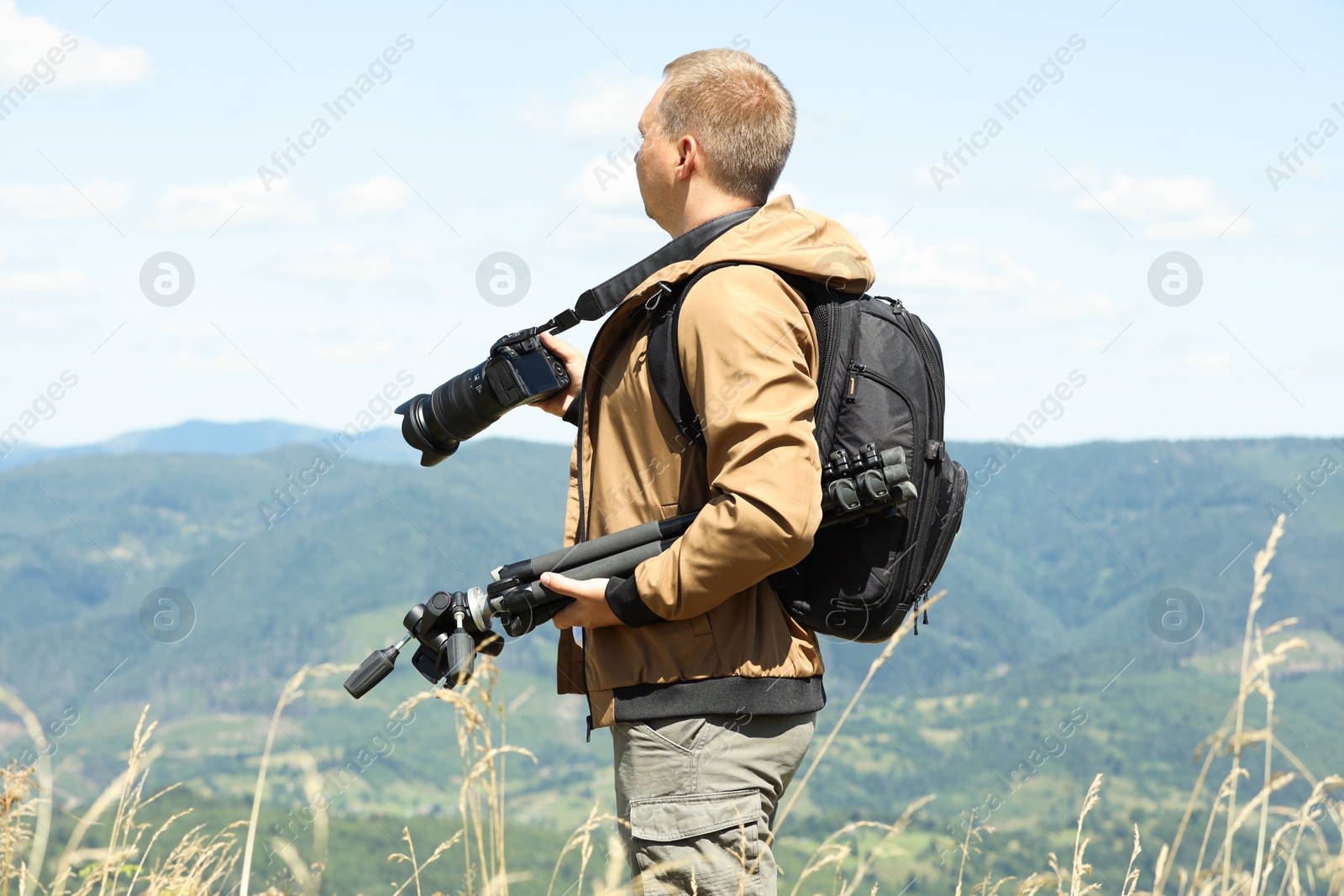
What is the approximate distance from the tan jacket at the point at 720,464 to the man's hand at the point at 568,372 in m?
0.39

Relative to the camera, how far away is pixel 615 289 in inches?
88.1

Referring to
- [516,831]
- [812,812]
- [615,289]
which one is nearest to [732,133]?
[615,289]

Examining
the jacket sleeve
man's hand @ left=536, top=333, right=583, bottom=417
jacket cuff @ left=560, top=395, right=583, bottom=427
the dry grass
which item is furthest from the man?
man's hand @ left=536, top=333, right=583, bottom=417

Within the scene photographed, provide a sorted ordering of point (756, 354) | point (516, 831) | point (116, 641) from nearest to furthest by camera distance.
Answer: point (756, 354)
point (516, 831)
point (116, 641)

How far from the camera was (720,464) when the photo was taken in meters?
1.99

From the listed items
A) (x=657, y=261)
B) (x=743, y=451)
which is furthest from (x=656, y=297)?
(x=743, y=451)

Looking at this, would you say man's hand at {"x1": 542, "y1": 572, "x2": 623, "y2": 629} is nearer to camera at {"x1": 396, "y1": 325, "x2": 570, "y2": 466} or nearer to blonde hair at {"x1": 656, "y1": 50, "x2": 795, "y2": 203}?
camera at {"x1": 396, "y1": 325, "x2": 570, "y2": 466}

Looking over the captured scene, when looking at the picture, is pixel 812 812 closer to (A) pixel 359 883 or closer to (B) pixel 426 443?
(A) pixel 359 883

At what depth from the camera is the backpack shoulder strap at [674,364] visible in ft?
6.68

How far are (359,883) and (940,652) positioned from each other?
443 feet

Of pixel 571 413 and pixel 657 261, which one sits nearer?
pixel 657 261

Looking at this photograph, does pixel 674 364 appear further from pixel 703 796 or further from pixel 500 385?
pixel 703 796

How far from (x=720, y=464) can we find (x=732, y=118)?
28.3 inches

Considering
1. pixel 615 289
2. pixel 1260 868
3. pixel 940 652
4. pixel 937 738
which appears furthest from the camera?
pixel 940 652
